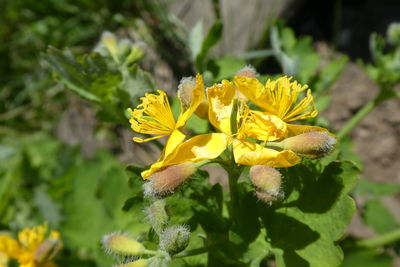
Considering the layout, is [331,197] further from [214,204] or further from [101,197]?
[101,197]

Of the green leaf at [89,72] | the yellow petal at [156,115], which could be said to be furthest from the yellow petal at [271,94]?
the green leaf at [89,72]

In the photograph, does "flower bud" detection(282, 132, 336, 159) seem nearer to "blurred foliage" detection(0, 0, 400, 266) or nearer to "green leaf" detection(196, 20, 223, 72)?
"blurred foliage" detection(0, 0, 400, 266)

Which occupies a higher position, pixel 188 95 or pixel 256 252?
pixel 188 95

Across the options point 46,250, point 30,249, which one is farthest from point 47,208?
point 46,250

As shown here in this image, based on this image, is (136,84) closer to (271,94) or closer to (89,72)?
(89,72)

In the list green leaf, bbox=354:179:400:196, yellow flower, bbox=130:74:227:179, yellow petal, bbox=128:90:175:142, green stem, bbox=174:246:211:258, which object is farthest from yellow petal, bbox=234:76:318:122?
green leaf, bbox=354:179:400:196
